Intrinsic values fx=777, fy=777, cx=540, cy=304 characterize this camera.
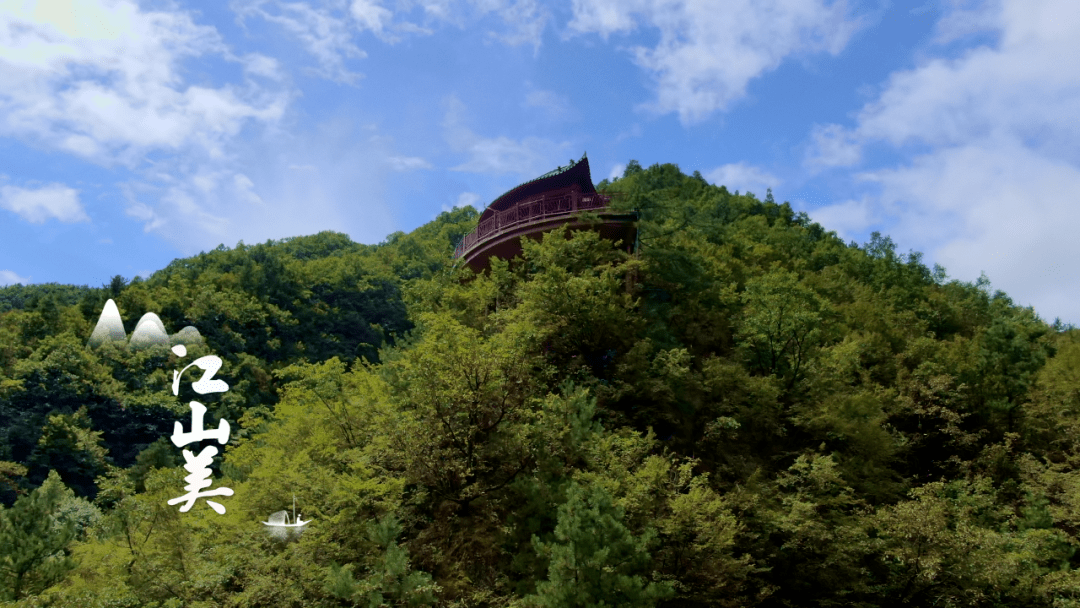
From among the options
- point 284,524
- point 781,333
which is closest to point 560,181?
point 781,333

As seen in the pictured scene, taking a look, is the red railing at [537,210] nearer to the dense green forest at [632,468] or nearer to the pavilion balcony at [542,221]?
the pavilion balcony at [542,221]

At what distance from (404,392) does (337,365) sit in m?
7.35

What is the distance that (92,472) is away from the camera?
42594 mm

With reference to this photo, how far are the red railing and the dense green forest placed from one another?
3.02ft

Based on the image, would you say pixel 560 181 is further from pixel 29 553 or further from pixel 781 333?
pixel 29 553

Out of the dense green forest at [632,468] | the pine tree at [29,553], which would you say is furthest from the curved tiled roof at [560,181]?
the pine tree at [29,553]

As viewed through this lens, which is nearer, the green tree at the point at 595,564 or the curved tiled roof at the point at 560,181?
the green tree at the point at 595,564

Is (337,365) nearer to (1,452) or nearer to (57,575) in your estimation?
(57,575)

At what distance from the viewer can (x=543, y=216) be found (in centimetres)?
2531

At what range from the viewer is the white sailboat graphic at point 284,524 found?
16.1m

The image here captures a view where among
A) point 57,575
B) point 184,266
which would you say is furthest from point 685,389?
point 184,266

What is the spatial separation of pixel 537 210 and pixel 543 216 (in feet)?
3.05

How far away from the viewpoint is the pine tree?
18719 millimetres

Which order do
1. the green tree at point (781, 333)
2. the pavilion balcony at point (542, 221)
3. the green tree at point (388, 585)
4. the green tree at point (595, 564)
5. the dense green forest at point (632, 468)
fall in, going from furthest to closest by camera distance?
the pavilion balcony at point (542, 221) < the green tree at point (781, 333) < the dense green forest at point (632, 468) < the green tree at point (388, 585) < the green tree at point (595, 564)
